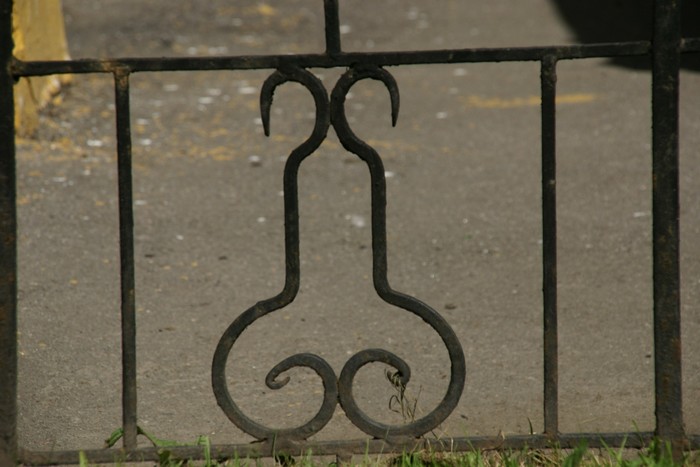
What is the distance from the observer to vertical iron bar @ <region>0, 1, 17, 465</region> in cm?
249

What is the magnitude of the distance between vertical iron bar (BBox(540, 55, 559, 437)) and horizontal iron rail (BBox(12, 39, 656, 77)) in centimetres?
7

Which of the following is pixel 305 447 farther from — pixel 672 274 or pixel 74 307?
pixel 74 307

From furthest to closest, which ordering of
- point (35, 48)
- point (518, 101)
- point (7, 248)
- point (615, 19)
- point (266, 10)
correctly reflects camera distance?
point (266, 10), point (615, 19), point (518, 101), point (35, 48), point (7, 248)

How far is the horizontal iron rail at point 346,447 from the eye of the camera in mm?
2646

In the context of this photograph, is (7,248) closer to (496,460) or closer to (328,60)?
(328,60)

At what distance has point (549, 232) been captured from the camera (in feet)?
8.60

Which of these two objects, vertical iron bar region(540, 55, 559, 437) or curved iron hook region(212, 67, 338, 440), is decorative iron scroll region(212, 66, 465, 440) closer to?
curved iron hook region(212, 67, 338, 440)

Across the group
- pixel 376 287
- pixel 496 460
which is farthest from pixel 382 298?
pixel 496 460

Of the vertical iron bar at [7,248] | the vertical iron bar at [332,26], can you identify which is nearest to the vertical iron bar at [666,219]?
the vertical iron bar at [332,26]

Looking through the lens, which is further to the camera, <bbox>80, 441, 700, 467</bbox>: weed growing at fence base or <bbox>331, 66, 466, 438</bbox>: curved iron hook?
<bbox>80, 441, 700, 467</bbox>: weed growing at fence base

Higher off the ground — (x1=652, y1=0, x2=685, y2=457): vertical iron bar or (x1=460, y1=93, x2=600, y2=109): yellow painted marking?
(x1=460, y1=93, x2=600, y2=109): yellow painted marking

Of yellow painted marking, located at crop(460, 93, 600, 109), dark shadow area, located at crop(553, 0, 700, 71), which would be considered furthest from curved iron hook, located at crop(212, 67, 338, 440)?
dark shadow area, located at crop(553, 0, 700, 71)

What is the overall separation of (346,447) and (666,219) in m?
0.84

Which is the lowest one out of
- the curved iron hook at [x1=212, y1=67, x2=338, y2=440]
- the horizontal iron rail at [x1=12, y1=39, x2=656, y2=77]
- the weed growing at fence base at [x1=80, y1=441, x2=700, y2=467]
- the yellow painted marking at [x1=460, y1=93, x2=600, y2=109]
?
the weed growing at fence base at [x1=80, y1=441, x2=700, y2=467]
